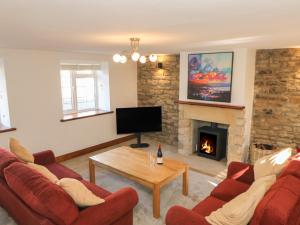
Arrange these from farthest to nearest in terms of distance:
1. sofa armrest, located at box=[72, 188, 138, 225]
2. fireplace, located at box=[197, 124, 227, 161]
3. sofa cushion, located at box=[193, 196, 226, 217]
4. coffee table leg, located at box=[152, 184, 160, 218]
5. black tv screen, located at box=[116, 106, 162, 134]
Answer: black tv screen, located at box=[116, 106, 162, 134] < fireplace, located at box=[197, 124, 227, 161] < coffee table leg, located at box=[152, 184, 160, 218] < sofa cushion, located at box=[193, 196, 226, 217] < sofa armrest, located at box=[72, 188, 138, 225]

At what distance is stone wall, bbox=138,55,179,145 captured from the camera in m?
5.72

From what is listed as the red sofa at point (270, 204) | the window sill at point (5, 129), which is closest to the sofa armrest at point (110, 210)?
the red sofa at point (270, 204)

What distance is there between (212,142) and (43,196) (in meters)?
3.84

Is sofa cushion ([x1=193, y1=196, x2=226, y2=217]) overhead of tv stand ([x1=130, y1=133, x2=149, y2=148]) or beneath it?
overhead

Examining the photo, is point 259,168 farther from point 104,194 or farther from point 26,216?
point 26,216

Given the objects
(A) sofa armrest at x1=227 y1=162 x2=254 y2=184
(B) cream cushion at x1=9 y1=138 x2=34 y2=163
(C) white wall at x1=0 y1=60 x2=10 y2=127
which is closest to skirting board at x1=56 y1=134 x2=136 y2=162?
(C) white wall at x1=0 y1=60 x2=10 y2=127

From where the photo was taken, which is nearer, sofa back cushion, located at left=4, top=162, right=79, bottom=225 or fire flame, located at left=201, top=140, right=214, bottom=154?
sofa back cushion, located at left=4, top=162, right=79, bottom=225

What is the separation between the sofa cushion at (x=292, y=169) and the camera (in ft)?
8.20

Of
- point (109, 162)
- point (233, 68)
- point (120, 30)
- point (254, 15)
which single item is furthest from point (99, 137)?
point (254, 15)

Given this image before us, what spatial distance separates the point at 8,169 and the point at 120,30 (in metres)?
1.85

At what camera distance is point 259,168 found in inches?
113

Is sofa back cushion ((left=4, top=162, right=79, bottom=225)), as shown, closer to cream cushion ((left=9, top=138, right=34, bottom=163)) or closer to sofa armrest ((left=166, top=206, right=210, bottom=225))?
cream cushion ((left=9, top=138, right=34, bottom=163))

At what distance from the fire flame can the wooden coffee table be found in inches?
68.7

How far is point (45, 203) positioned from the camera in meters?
2.03
